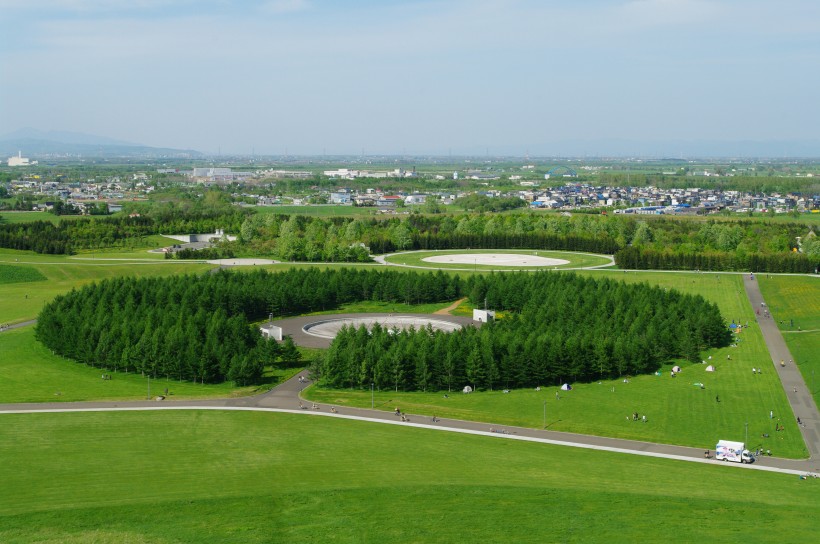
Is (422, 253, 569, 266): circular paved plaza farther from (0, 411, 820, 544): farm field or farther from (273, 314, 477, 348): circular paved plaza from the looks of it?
(0, 411, 820, 544): farm field

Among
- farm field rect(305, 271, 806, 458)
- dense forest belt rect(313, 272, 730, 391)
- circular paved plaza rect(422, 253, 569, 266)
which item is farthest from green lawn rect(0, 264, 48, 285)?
farm field rect(305, 271, 806, 458)

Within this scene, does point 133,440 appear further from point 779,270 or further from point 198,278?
point 779,270

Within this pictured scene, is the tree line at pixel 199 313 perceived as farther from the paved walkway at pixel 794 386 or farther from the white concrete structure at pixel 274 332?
the paved walkway at pixel 794 386

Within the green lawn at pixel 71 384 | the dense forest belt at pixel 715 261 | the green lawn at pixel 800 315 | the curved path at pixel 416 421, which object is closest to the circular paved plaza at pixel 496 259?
the dense forest belt at pixel 715 261

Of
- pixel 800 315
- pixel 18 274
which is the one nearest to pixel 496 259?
pixel 800 315

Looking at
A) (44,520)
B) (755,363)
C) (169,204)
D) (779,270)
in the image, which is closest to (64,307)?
(44,520)
